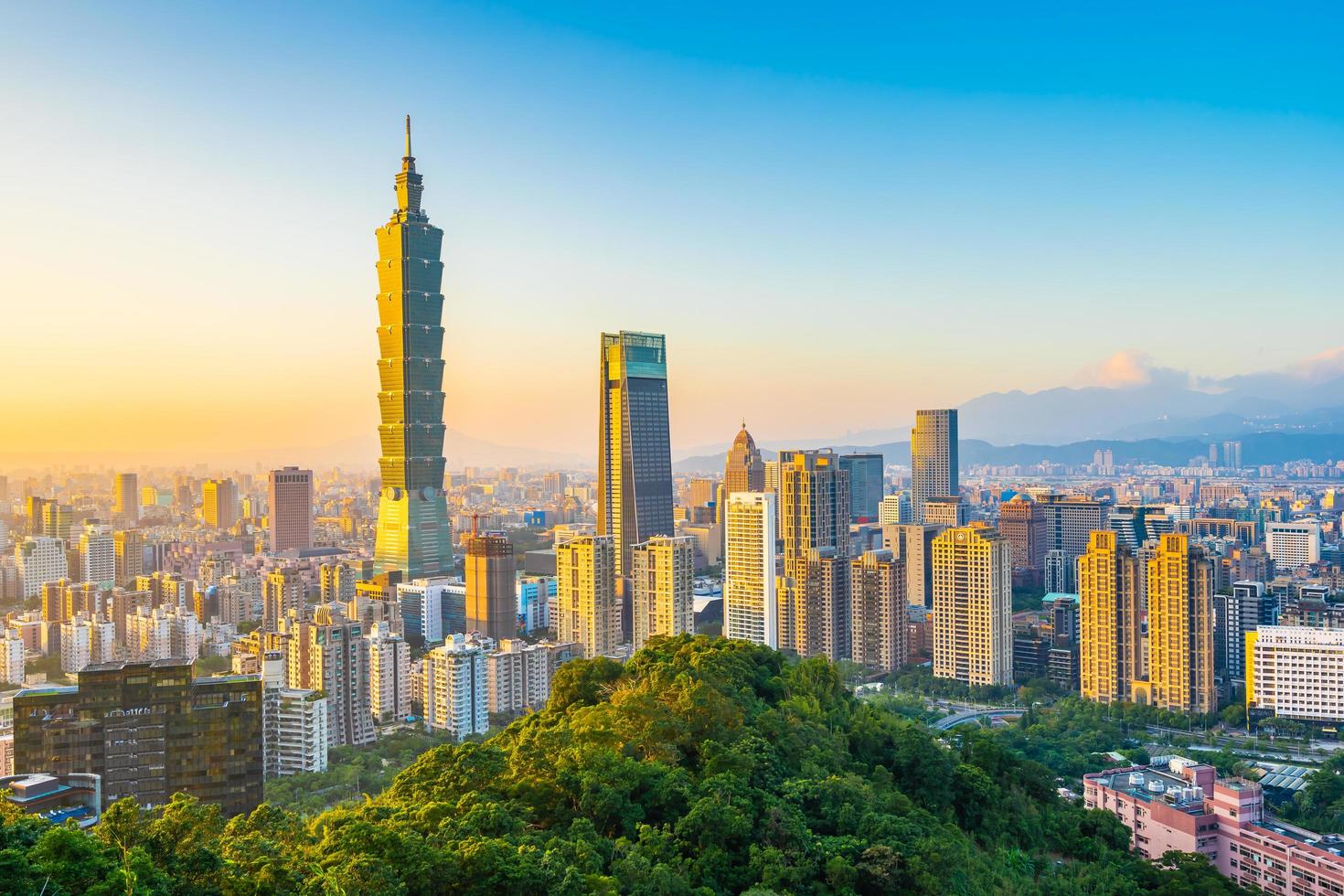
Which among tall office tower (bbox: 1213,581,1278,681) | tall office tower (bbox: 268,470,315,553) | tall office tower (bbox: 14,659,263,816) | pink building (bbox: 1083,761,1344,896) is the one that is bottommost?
pink building (bbox: 1083,761,1344,896)

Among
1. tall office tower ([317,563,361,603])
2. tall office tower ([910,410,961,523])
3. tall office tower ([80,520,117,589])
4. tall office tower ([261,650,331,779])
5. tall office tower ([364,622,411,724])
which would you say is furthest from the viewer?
tall office tower ([910,410,961,523])

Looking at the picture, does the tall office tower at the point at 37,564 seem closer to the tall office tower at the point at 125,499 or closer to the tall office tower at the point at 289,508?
the tall office tower at the point at 125,499

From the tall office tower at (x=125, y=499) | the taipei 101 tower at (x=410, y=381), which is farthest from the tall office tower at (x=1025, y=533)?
the tall office tower at (x=125, y=499)

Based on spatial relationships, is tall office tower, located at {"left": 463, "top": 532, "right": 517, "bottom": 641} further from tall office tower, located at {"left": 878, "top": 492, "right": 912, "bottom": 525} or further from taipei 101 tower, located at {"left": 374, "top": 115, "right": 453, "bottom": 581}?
tall office tower, located at {"left": 878, "top": 492, "right": 912, "bottom": 525}

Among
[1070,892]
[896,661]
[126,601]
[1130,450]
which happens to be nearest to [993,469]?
[1130,450]

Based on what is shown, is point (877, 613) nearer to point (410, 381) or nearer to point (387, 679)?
point (387, 679)

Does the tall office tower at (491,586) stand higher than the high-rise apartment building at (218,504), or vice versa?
the high-rise apartment building at (218,504)

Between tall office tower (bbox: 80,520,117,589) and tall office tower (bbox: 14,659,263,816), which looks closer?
tall office tower (bbox: 14,659,263,816)

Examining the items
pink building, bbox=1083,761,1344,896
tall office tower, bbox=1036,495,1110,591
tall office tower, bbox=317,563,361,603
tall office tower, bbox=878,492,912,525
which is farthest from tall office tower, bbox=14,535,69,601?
tall office tower, bbox=878,492,912,525
